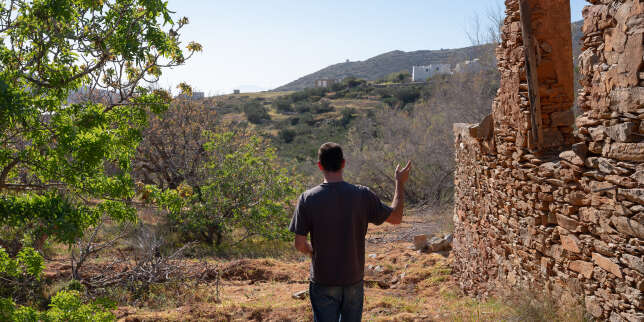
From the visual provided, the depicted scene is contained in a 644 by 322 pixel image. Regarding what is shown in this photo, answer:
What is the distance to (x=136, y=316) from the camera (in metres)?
6.14

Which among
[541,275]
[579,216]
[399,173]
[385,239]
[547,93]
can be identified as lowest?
[385,239]

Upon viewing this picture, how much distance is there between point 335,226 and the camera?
122 inches

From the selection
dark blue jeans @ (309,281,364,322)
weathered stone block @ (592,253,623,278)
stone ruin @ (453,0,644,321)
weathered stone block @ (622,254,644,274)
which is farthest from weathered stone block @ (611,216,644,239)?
dark blue jeans @ (309,281,364,322)

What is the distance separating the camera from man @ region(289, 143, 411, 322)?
10.2ft

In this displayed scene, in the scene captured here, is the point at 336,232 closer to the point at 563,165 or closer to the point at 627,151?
the point at 627,151

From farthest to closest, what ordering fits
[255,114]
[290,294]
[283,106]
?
[283,106] < [255,114] < [290,294]

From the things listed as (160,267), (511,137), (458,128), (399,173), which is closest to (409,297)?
(458,128)

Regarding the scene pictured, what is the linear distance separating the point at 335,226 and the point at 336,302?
52 centimetres

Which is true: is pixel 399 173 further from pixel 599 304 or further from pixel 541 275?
pixel 541 275

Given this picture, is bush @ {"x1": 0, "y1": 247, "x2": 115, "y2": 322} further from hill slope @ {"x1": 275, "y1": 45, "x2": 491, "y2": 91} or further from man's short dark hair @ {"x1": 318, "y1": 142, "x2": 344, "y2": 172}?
hill slope @ {"x1": 275, "y1": 45, "x2": 491, "y2": 91}

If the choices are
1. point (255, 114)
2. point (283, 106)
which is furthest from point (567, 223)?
point (283, 106)

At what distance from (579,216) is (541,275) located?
102 cm

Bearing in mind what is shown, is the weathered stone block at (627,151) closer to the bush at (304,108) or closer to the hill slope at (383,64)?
the bush at (304,108)

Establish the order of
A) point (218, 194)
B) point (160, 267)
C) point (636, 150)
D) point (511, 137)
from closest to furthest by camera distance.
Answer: point (636, 150)
point (511, 137)
point (160, 267)
point (218, 194)
